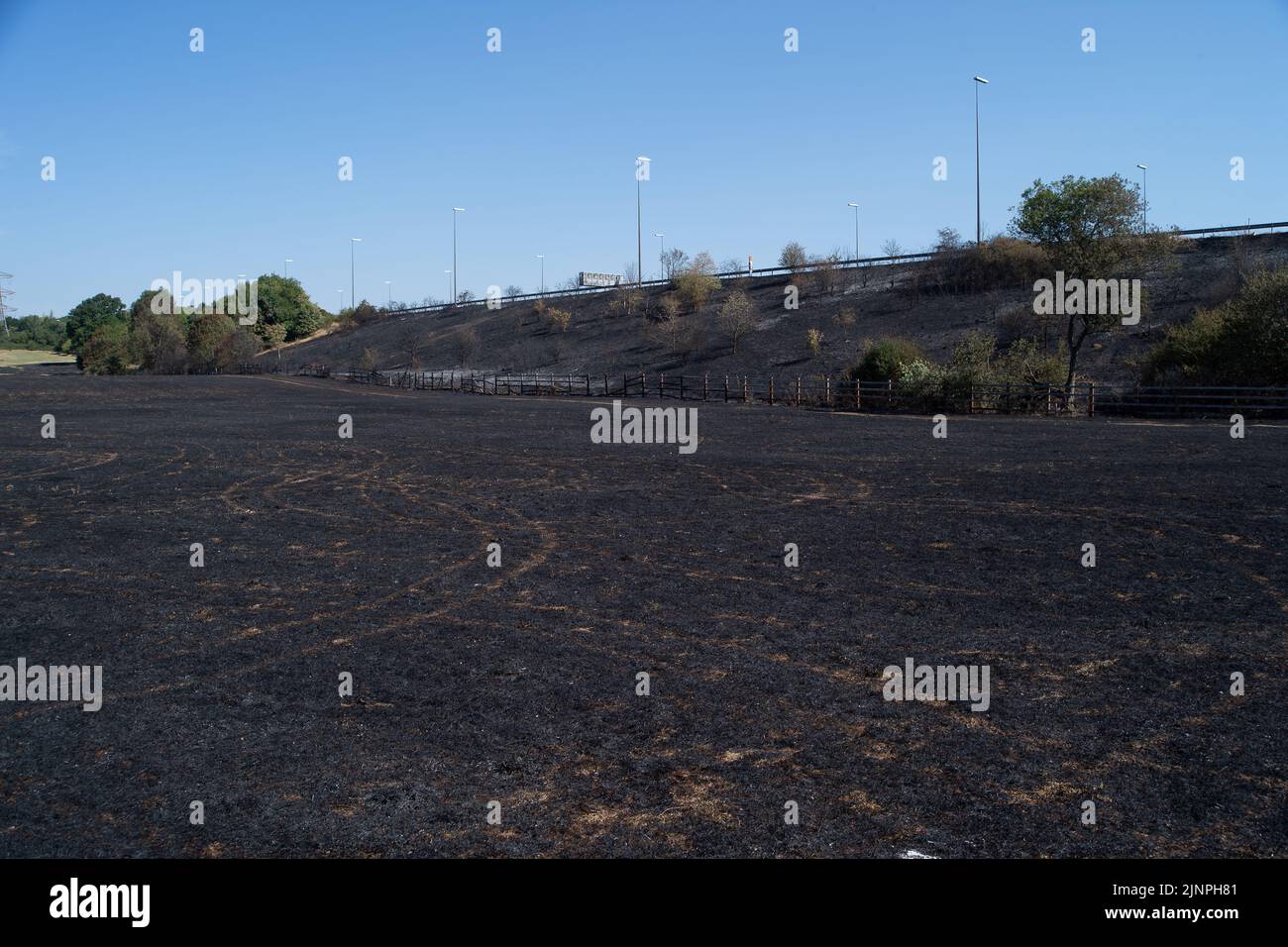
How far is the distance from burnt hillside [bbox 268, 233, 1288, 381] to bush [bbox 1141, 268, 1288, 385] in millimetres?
4721

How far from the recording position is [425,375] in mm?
88625

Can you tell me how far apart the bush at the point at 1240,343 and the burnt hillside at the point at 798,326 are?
4.72 m

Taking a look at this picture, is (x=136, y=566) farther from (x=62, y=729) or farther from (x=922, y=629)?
(x=922, y=629)

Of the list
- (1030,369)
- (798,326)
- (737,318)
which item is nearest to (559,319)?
(737,318)

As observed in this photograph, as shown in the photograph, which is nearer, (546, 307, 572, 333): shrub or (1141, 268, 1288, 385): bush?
(1141, 268, 1288, 385): bush

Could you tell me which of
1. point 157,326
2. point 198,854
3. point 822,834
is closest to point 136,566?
point 198,854

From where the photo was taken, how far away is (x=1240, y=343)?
38.3 metres

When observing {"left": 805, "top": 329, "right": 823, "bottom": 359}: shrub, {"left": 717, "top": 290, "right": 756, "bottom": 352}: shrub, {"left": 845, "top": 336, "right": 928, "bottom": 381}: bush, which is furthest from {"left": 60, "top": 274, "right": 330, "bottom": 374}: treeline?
{"left": 845, "top": 336, "right": 928, "bottom": 381}: bush

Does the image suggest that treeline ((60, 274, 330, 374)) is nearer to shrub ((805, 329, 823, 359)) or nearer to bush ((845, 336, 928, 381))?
shrub ((805, 329, 823, 359))

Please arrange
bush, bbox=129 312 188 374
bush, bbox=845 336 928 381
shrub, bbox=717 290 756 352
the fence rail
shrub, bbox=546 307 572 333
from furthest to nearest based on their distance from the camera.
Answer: bush, bbox=129 312 188 374 → shrub, bbox=546 307 572 333 → shrub, bbox=717 290 756 352 → bush, bbox=845 336 928 381 → the fence rail

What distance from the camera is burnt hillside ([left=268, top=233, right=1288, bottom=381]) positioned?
58375 mm

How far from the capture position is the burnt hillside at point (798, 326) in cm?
5838

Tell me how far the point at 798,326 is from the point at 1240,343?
130ft

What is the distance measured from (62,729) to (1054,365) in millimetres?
41820
